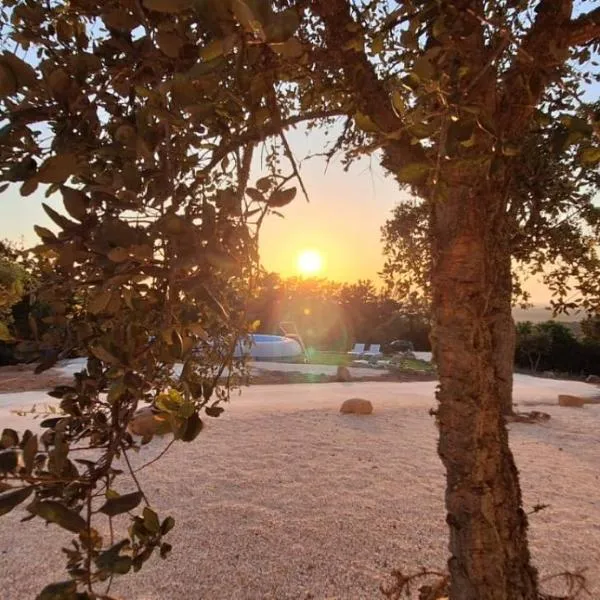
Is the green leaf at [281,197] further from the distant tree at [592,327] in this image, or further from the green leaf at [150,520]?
the distant tree at [592,327]

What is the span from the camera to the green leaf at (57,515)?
27.7 inches

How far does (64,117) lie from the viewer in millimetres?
843

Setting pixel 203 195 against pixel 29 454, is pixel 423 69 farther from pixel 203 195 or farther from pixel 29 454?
pixel 29 454

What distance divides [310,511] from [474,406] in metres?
2.46

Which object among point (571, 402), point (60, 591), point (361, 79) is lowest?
point (571, 402)

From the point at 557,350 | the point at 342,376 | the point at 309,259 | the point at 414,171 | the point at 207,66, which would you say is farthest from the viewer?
the point at 557,350

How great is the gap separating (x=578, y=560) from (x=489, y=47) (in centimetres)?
314

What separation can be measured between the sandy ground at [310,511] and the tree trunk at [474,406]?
1.20 metres

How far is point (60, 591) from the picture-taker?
729 millimetres

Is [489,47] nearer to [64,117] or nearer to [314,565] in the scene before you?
[64,117]

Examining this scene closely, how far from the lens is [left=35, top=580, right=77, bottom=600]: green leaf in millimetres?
721

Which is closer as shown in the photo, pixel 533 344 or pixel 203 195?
pixel 203 195

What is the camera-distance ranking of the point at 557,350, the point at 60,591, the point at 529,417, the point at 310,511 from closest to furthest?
the point at 60,591, the point at 310,511, the point at 529,417, the point at 557,350

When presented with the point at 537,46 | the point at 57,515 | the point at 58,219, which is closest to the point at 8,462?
the point at 57,515
